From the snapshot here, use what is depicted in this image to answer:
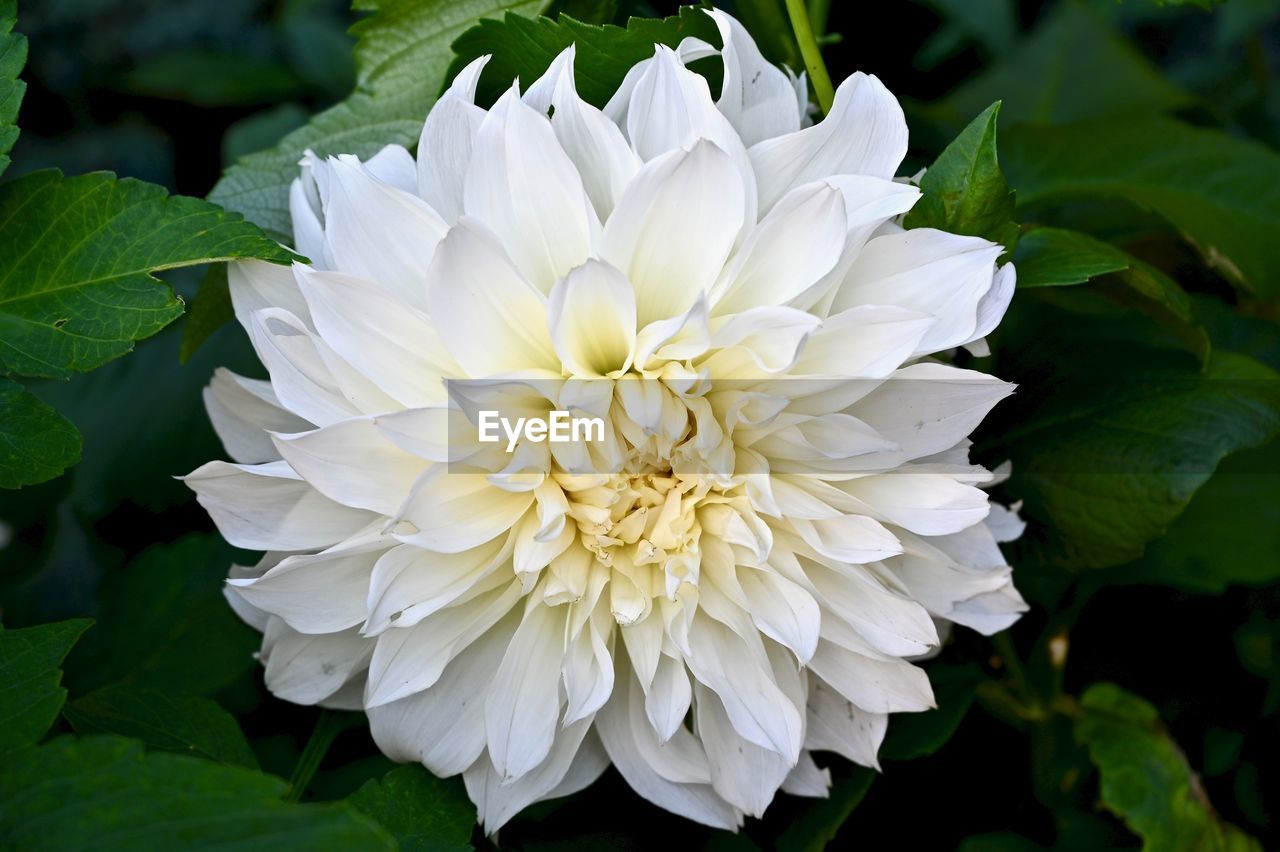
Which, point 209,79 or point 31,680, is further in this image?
point 209,79

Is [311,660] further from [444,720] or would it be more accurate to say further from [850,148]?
[850,148]

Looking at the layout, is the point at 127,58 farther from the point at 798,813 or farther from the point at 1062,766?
the point at 1062,766

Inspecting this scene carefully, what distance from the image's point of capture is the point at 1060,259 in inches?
25.1

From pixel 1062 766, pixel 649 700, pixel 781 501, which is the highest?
pixel 781 501

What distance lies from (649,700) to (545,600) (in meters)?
0.08

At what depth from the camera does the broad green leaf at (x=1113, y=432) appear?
68 centimetres

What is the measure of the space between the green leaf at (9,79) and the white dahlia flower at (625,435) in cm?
14

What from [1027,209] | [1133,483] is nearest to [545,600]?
[1133,483]

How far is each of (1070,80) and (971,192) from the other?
0.67 m

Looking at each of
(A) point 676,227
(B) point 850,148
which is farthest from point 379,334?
(B) point 850,148

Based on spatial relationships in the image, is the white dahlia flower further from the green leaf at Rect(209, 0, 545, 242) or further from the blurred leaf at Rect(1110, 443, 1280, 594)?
the blurred leaf at Rect(1110, 443, 1280, 594)

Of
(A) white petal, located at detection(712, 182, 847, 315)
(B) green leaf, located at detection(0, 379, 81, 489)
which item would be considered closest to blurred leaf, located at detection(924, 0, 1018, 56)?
(A) white petal, located at detection(712, 182, 847, 315)

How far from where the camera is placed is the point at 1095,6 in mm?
1205

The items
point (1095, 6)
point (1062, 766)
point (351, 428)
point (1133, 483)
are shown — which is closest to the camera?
point (351, 428)
